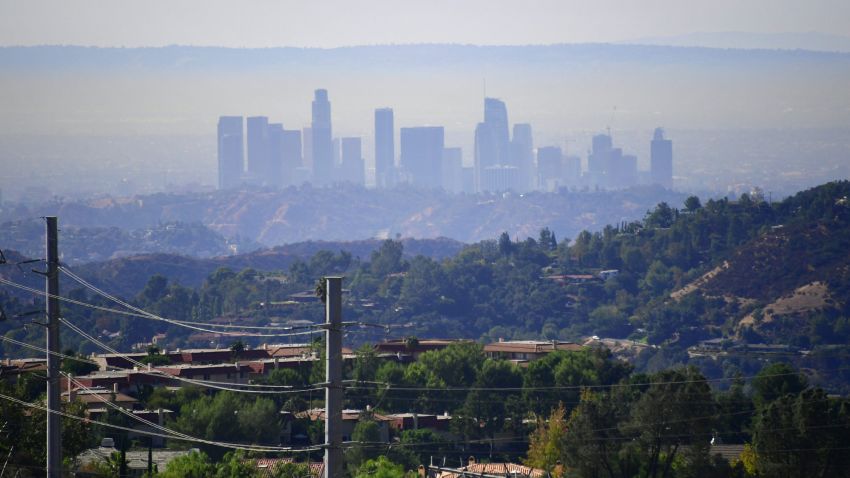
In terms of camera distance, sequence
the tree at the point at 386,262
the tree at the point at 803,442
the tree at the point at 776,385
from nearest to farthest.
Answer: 1. the tree at the point at 803,442
2. the tree at the point at 776,385
3. the tree at the point at 386,262

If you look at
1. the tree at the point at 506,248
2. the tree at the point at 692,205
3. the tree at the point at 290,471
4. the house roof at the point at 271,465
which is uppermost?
the tree at the point at 692,205

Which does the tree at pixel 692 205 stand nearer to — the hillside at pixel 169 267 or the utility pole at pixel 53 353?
the hillside at pixel 169 267

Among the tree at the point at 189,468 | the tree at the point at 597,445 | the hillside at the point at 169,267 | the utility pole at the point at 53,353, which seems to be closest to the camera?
the utility pole at the point at 53,353

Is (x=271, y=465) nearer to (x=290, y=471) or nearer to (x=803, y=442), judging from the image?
(x=290, y=471)

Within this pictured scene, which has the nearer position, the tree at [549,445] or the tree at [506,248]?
the tree at [549,445]

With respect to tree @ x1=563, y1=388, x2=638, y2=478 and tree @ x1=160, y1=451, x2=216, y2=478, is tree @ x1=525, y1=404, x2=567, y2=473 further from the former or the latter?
tree @ x1=160, y1=451, x2=216, y2=478

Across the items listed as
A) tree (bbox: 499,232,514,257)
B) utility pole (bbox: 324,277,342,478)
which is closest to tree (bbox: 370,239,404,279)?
tree (bbox: 499,232,514,257)

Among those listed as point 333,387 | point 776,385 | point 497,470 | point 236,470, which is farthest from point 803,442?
point 333,387

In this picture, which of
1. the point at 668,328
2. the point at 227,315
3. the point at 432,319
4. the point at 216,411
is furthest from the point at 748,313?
the point at 216,411

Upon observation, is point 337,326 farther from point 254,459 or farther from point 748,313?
point 748,313

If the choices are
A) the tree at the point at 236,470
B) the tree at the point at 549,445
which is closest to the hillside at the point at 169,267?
the tree at the point at 549,445
